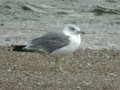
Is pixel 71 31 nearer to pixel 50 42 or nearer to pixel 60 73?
pixel 50 42

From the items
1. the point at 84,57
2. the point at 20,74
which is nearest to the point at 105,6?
the point at 84,57

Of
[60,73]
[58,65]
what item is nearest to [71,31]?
[58,65]

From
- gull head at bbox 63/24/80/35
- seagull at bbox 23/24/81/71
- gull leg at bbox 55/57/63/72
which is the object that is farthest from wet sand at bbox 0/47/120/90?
gull head at bbox 63/24/80/35

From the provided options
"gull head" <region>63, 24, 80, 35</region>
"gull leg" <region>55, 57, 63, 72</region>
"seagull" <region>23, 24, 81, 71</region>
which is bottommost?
"gull leg" <region>55, 57, 63, 72</region>

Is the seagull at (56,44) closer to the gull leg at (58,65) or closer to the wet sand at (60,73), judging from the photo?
the gull leg at (58,65)

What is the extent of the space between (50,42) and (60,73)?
0.67 m

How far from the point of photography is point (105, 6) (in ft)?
61.4

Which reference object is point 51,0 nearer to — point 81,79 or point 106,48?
point 106,48

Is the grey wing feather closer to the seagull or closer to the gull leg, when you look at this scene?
the seagull

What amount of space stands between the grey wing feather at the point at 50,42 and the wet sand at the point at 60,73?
42 centimetres

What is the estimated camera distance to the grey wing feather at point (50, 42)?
870 centimetres

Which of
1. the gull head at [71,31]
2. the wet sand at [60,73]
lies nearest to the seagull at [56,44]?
the gull head at [71,31]

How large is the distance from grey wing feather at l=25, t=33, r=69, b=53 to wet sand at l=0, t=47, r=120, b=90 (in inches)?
16.5

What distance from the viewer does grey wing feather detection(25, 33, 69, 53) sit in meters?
8.70
